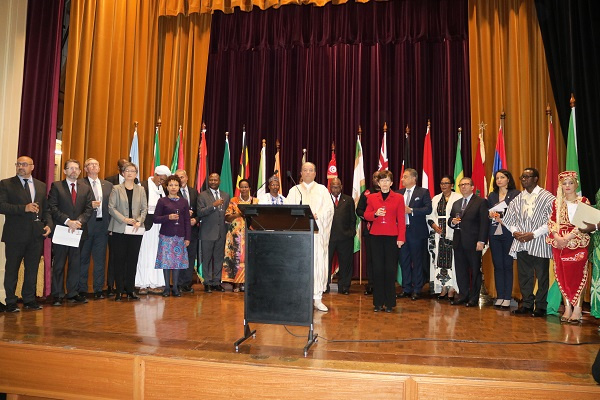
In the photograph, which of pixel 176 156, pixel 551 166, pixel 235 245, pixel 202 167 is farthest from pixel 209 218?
pixel 551 166

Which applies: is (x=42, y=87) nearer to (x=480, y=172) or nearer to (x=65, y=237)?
(x=65, y=237)

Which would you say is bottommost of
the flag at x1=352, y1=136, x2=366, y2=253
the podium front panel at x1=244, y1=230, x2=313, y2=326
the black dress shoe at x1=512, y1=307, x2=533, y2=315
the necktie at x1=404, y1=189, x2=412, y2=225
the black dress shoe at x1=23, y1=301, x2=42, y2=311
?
the black dress shoe at x1=512, y1=307, x2=533, y2=315

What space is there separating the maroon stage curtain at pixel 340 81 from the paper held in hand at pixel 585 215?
10.7 feet

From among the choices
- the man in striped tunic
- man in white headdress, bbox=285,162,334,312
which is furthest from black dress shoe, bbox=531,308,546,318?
man in white headdress, bbox=285,162,334,312

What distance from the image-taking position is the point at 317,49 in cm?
834

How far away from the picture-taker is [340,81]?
324 inches

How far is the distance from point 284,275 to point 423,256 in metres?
3.29

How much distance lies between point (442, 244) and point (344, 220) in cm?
139

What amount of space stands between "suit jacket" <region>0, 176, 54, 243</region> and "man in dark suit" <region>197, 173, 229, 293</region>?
2.02 meters

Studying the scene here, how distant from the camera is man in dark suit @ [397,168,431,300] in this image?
20.1 feet

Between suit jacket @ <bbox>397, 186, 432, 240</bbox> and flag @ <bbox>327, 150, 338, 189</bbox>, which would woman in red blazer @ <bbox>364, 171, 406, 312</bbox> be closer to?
suit jacket @ <bbox>397, 186, 432, 240</bbox>

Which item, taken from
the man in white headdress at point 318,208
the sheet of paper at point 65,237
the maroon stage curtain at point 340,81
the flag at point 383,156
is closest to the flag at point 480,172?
the maroon stage curtain at point 340,81

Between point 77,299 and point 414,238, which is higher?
point 414,238

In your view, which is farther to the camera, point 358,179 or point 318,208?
point 358,179
